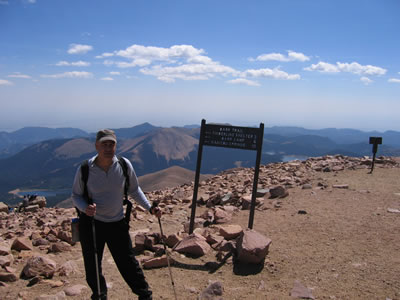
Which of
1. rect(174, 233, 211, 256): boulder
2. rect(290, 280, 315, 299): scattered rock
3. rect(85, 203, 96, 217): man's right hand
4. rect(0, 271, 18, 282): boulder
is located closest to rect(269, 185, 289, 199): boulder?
rect(174, 233, 211, 256): boulder

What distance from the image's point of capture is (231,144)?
29.9 ft

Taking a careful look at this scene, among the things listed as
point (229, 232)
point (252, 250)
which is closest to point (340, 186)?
point (229, 232)

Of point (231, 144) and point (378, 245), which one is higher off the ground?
point (231, 144)

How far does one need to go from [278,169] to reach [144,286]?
16.0 meters

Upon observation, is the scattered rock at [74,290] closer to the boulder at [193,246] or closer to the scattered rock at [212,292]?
the scattered rock at [212,292]

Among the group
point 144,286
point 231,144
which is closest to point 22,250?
point 144,286

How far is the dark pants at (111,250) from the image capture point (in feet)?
15.2

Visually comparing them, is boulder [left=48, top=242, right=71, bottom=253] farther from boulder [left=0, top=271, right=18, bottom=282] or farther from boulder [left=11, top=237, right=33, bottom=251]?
boulder [left=0, top=271, right=18, bottom=282]

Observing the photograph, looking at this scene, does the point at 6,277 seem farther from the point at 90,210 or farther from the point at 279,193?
the point at 279,193

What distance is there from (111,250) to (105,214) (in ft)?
2.10

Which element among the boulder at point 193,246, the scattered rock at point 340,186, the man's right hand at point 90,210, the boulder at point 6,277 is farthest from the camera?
the scattered rock at point 340,186

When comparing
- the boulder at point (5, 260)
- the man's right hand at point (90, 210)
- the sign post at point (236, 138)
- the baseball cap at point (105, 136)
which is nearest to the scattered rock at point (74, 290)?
the boulder at point (5, 260)

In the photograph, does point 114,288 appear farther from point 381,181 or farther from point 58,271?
point 381,181

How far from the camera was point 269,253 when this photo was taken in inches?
303
